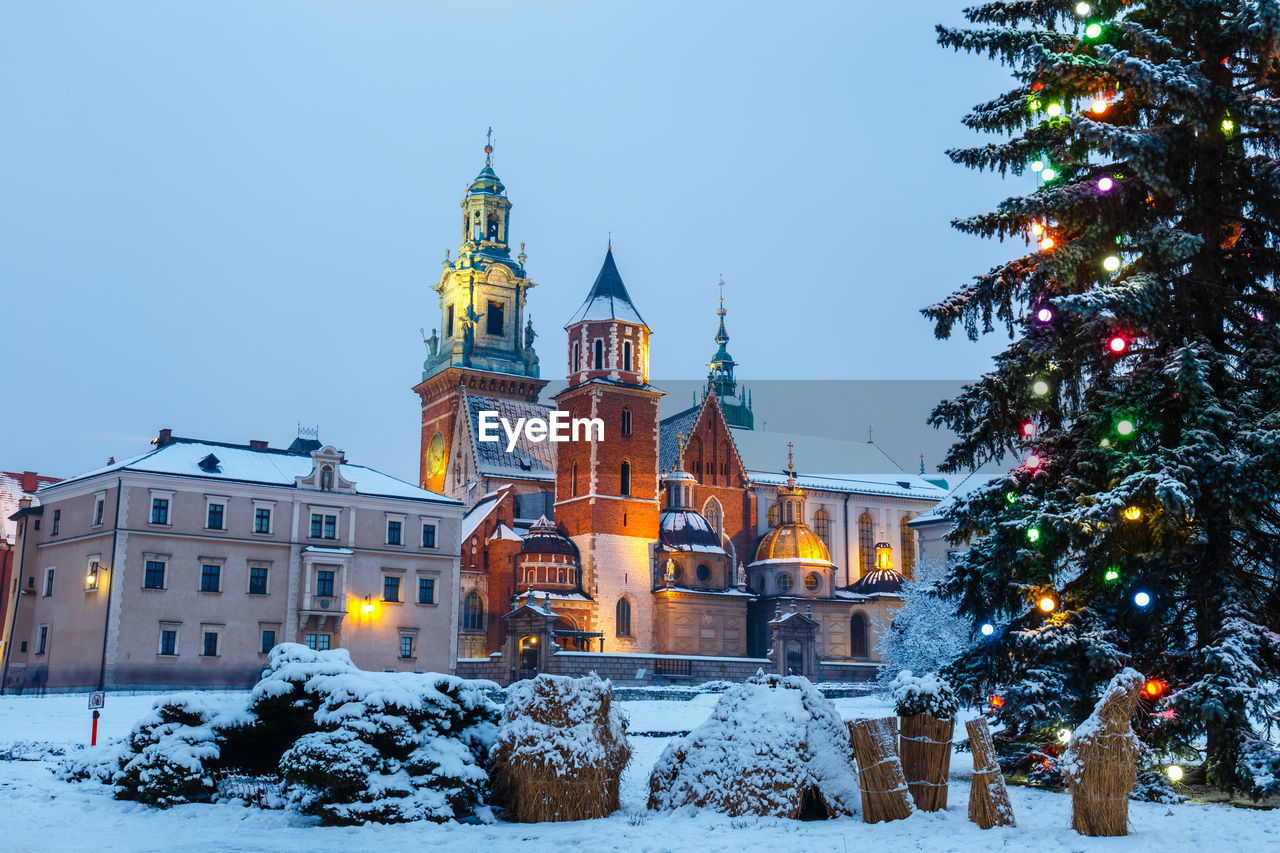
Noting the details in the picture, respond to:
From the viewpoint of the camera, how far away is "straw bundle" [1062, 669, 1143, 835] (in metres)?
11.8

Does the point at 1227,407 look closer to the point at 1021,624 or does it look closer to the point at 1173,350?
the point at 1173,350

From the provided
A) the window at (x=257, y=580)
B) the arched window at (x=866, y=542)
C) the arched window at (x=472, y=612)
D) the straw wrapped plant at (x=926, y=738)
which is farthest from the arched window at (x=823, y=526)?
the straw wrapped plant at (x=926, y=738)

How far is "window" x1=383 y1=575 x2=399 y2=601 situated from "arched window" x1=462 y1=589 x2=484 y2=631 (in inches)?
544

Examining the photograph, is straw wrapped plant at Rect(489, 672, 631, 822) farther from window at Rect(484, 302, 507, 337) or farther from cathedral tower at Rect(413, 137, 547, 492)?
window at Rect(484, 302, 507, 337)

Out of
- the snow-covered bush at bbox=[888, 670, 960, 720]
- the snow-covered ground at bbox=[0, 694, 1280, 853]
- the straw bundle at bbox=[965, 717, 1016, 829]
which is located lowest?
the snow-covered ground at bbox=[0, 694, 1280, 853]

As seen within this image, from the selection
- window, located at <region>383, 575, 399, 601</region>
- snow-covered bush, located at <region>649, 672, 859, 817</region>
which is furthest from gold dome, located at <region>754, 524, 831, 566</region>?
snow-covered bush, located at <region>649, 672, 859, 817</region>

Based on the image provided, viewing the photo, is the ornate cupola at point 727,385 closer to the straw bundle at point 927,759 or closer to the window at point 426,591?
the window at point 426,591

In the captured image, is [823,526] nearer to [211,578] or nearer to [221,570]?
[221,570]

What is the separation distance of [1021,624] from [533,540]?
50885 mm

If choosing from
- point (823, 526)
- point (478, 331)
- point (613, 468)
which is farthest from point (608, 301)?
point (823, 526)

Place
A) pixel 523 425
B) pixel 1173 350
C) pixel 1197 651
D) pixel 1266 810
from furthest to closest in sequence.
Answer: pixel 523 425 → pixel 1173 350 → pixel 1197 651 → pixel 1266 810

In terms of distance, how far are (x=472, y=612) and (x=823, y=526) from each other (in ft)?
92.0

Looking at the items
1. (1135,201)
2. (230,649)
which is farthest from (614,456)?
(1135,201)

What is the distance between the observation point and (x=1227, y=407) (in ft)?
50.5
